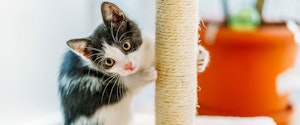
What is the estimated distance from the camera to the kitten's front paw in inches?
47.4

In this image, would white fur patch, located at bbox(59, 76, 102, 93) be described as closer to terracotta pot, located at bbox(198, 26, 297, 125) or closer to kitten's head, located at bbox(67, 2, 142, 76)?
kitten's head, located at bbox(67, 2, 142, 76)

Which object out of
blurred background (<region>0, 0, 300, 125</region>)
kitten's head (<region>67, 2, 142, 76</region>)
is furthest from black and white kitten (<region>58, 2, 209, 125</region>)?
blurred background (<region>0, 0, 300, 125</region>)

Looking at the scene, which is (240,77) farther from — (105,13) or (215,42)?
(105,13)

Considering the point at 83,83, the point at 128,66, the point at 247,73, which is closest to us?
the point at 128,66

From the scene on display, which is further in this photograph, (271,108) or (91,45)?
(271,108)

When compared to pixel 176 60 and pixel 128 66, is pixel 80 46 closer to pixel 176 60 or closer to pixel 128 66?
pixel 128 66

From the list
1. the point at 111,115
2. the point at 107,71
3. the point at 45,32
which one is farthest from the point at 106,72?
the point at 45,32

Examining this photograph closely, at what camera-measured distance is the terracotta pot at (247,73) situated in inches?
67.4

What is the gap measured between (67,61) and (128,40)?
0.23 metres

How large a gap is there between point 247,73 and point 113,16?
0.78 meters

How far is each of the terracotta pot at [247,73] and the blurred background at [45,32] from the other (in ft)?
0.16

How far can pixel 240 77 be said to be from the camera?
179 centimetres

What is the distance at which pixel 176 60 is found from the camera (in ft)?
3.93

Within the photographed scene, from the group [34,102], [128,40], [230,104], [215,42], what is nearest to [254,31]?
[215,42]
